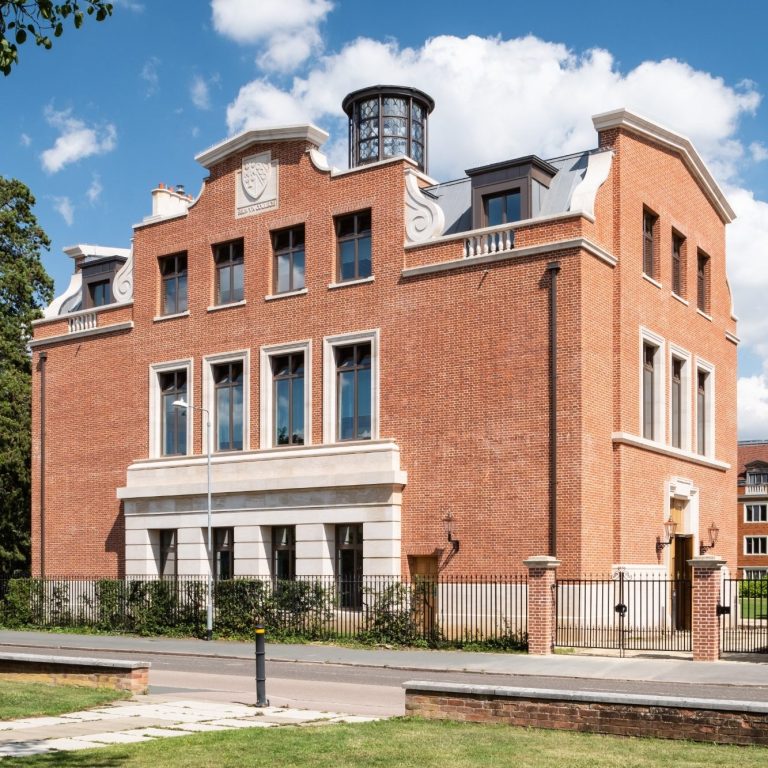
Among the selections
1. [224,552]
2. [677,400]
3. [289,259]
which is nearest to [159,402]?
[224,552]

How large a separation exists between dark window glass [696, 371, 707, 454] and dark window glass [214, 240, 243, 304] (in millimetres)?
13980

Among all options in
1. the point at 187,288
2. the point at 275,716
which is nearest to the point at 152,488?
the point at 187,288

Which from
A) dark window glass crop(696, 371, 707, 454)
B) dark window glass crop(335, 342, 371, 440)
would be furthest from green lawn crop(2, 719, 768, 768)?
dark window glass crop(696, 371, 707, 454)

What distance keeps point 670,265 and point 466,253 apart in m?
6.45

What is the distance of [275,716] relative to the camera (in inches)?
563

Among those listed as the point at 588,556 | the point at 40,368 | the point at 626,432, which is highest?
the point at 40,368

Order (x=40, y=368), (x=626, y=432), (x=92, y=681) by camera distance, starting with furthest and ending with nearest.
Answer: (x=40, y=368), (x=626, y=432), (x=92, y=681)

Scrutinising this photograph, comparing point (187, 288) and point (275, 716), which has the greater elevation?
point (187, 288)

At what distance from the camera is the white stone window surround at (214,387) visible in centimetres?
3347

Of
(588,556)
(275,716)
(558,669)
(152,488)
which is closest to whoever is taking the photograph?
(275,716)

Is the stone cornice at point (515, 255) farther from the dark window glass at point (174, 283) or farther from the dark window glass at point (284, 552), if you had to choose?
the dark window glass at point (174, 283)

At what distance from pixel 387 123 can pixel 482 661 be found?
63.4 feet

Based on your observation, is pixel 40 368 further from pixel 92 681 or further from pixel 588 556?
pixel 92 681

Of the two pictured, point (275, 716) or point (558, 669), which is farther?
point (558, 669)
